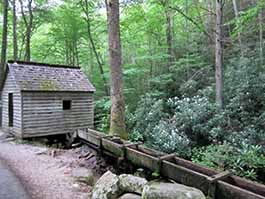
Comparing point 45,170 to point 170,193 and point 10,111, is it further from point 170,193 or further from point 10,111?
point 10,111

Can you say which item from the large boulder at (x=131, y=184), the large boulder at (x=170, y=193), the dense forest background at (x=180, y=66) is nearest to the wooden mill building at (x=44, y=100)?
the dense forest background at (x=180, y=66)

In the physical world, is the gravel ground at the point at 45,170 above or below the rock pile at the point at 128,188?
below

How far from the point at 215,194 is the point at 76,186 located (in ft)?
9.45

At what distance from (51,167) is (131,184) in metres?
2.90

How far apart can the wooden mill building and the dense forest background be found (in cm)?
159

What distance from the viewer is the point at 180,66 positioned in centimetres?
1399

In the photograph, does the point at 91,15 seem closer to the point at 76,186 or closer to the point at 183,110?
the point at 183,110

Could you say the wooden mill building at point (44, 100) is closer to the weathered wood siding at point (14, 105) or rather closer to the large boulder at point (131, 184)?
the weathered wood siding at point (14, 105)

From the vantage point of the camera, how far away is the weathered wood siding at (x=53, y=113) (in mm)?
10617

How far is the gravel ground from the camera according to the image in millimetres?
4844

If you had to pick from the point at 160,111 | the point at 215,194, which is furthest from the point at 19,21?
the point at 215,194

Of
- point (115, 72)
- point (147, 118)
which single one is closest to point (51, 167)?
point (115, 72)

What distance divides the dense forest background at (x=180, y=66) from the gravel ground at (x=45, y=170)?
323 centimetres

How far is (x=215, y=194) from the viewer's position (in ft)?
12.7
